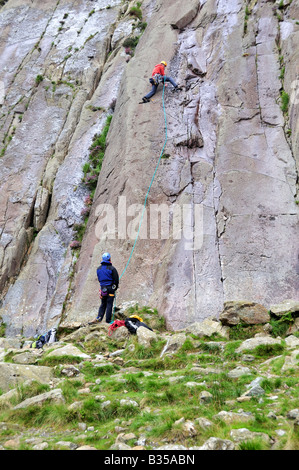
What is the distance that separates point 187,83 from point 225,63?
252 centimetres

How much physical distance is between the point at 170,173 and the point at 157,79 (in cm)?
756

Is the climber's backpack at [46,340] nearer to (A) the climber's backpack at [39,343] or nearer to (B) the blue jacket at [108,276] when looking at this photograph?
(A) the climber's backpack at [39,343]

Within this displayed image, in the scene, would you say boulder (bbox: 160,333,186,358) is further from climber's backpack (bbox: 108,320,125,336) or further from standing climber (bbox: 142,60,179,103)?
standing climber (bbox: 142,60,179,103)

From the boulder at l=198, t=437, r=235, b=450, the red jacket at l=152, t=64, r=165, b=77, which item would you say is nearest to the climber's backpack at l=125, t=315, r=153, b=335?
the boulder at l=198, t=437, r=235, b=450

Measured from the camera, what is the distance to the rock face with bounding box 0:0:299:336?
1541 centimetres

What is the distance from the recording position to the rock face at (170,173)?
15.4 m

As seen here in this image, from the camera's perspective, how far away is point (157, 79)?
A: 76.9 ft

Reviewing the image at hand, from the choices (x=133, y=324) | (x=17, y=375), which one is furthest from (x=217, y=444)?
(x=133, y=324)

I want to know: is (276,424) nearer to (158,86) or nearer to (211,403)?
(211,403)

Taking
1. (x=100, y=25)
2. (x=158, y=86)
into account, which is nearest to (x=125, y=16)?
(x=100, y=25)

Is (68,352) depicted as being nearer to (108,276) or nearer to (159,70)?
(108,276)

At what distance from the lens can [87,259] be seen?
18891 millimetres

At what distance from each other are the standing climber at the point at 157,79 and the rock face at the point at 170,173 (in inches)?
20.2

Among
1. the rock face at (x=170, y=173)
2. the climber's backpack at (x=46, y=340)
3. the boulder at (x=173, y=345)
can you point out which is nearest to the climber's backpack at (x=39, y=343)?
the climber's backpack at (x=46, y=340)
